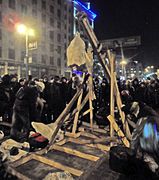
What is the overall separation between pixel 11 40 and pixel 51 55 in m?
11.7

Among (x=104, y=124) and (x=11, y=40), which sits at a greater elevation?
(x=11, y=40)

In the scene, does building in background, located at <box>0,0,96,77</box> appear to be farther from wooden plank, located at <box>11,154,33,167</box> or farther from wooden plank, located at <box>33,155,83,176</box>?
wooden plank, located at <box>33,155,83,176</box>

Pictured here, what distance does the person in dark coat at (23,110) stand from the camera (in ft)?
20.5

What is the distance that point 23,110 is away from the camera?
6438 mm

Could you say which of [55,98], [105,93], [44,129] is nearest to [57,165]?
[44,129]

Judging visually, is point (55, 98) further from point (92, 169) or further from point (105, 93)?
point (92, 169)

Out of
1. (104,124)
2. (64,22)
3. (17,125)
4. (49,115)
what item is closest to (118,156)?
(104,124)

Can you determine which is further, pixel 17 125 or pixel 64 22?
pixel 64 22

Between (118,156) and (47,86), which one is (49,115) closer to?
(47,86)

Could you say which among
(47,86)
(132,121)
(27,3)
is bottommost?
(132,121)

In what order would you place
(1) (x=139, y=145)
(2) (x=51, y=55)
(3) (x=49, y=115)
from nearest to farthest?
(1) (x=139, y=145)
(3) (x=49, y=115)
(2) (x=51, y=55)

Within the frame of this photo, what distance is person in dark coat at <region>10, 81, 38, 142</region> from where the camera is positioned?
625 centimetres

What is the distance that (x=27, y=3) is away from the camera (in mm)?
39781

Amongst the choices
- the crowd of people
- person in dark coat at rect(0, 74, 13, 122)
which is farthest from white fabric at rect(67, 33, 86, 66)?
person in dark coat at rect(0, 74, 13, 122)
